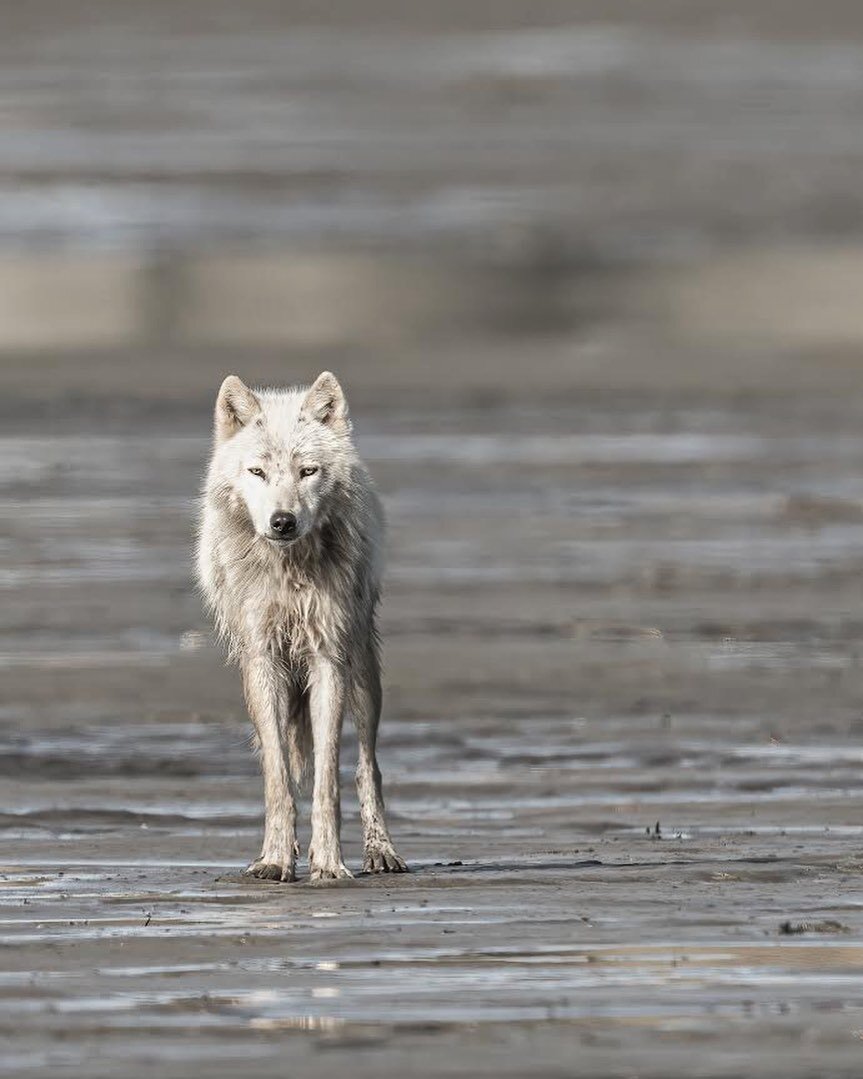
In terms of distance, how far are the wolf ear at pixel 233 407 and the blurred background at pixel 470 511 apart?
143cm

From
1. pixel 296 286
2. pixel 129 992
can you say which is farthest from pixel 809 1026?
pixel 296 286

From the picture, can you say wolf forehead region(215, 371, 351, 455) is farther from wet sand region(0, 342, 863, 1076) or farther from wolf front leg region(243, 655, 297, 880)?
wet sand region(0, 342, 863, 1076)

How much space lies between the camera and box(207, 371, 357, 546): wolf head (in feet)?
31.3

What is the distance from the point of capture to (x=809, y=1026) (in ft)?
23.3

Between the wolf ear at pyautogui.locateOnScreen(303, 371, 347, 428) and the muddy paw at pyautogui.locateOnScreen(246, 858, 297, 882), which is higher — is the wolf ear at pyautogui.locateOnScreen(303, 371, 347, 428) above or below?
above

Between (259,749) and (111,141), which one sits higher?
(111,141)

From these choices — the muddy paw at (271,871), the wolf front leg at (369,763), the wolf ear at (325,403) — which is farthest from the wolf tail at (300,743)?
the wolf ear at (325,403)

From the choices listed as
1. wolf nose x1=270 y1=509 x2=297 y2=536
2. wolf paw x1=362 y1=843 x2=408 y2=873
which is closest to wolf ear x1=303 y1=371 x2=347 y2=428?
wolf nose x1=270 y1=509 x2=297 y2=536

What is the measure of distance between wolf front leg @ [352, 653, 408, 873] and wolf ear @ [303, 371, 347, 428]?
0.84 meters

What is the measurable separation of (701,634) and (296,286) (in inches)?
543

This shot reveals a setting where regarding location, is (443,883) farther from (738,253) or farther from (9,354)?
(738,253)

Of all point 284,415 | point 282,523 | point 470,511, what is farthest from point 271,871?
point 470,511

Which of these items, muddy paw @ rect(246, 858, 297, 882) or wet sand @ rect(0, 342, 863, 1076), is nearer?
wet sand @ rect(0, 342, 863, 1076)

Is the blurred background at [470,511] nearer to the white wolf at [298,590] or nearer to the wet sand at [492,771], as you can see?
the wet sand at [492,771]
